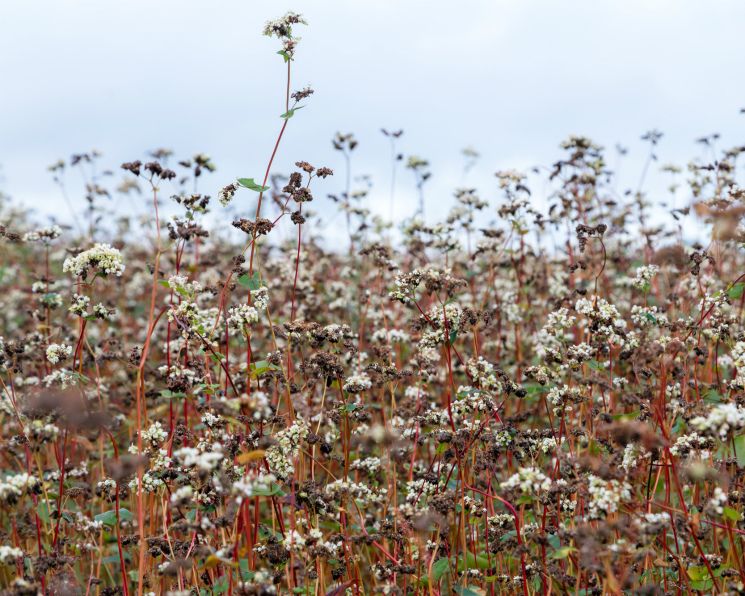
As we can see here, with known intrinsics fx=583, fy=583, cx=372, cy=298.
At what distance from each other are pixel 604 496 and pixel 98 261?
12.0ft

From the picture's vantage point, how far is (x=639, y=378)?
16.5 ft

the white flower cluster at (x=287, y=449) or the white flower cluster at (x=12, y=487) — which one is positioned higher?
the white flower cluster at (x=287, y=449)

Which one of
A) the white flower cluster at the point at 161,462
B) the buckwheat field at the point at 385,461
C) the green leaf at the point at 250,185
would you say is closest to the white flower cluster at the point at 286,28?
the buckwheat field at the point at 385,461

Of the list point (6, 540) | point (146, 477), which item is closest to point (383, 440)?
point (146, 477)

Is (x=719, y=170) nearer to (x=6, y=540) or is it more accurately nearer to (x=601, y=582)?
(x=601, y=582)

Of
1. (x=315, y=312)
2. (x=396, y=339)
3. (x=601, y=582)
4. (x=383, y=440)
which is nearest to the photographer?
(x=383, y=440)

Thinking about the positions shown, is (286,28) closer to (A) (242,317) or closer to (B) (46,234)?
(A) (242,317)

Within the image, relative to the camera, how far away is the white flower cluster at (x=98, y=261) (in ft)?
13.6

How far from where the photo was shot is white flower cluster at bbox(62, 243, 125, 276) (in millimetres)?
4148

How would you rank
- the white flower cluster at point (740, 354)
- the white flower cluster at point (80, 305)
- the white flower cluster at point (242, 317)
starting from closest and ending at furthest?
the white flower cluster at point (740, 354)
the white flower cluster at point (242, 317)
the white flower cluster at point (80, 305)

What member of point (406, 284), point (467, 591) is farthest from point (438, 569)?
point (406, 284)

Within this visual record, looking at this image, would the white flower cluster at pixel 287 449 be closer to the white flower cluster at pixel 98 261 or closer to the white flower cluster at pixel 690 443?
the white flower cluster at pixel 98 261

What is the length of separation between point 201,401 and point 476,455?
7.76ft

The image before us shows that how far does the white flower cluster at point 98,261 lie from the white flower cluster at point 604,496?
3469 mm
